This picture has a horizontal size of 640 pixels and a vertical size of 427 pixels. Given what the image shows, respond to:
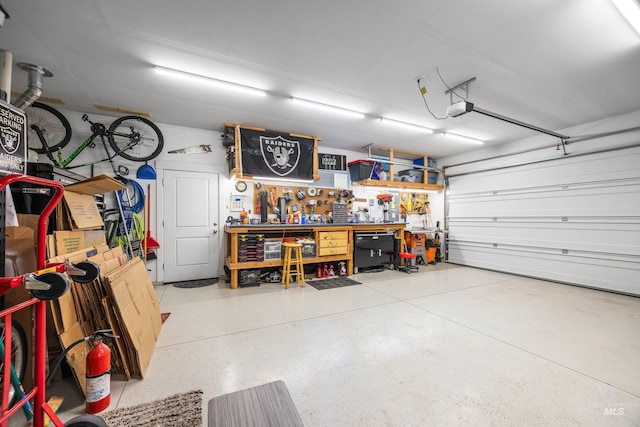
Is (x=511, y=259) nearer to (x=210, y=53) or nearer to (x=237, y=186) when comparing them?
(x=237, y=186)

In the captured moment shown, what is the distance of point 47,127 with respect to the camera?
3713 mm

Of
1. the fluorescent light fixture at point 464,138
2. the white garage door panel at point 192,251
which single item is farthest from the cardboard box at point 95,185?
the fluorescent light fixture at point 464,138

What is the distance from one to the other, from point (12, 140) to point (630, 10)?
17.6 feet

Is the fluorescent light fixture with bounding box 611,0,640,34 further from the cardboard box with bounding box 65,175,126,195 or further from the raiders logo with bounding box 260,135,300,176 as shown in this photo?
the cardboard box with bounding box 65,175,126,195

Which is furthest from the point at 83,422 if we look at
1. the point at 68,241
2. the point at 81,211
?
the point at 81,211

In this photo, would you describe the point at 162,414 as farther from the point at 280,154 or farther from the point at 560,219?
the point at 560,219

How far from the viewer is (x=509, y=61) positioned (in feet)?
8.91

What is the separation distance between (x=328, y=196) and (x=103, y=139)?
168 inches

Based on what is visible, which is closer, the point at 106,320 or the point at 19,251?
the point at 19,251

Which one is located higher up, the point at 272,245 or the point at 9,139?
the point at 9,139

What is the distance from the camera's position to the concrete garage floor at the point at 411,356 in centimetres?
159

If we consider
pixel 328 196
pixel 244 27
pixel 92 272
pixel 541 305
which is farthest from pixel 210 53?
pixel 541 305

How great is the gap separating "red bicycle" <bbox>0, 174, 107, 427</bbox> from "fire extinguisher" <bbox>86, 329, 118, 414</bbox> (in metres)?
0.30

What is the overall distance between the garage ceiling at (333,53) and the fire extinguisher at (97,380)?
264 cm
